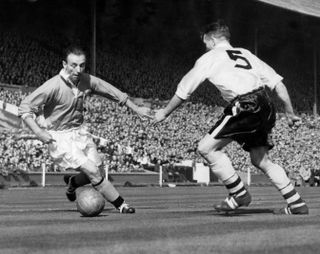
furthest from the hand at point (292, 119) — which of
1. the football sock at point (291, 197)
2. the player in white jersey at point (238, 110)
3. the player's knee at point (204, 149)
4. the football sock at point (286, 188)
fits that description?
the player's knee at point (204, 149)

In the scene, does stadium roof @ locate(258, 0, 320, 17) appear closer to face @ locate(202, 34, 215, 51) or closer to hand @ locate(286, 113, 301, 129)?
hand @ locate(286, 113, 301, 129)

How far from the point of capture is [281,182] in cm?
887

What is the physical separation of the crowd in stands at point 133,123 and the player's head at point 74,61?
580 inches

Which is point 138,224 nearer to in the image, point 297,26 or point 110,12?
point 110,12

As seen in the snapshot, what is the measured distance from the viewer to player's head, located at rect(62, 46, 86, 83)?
9500mm

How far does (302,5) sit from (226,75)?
32.6m

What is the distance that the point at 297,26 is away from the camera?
4403 centimetres

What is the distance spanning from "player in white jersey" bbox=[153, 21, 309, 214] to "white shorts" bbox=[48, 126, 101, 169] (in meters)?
1.28

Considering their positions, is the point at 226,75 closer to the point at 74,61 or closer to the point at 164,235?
the point at 74,61

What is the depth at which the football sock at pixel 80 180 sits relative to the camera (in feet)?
33.9

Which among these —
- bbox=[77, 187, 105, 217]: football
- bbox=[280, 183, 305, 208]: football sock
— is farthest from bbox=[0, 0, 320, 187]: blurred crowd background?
bbox=[280, 183, 305, 208]: football sock

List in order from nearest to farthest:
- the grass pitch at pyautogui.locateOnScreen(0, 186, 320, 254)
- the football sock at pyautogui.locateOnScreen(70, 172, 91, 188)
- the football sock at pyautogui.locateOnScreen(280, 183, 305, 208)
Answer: the grass pitch at pyautogui.locateOnScreen(0, 186, 320, 254) → the football sock at pyautogui.locateOnScreen(280, 183, 305, 208) → the football sock at pyautogui.locateOnScreen(70, 172, 91, 188)

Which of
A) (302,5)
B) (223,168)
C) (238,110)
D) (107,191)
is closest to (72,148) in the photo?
(107,191)

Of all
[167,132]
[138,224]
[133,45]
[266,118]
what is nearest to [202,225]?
[138,224]
